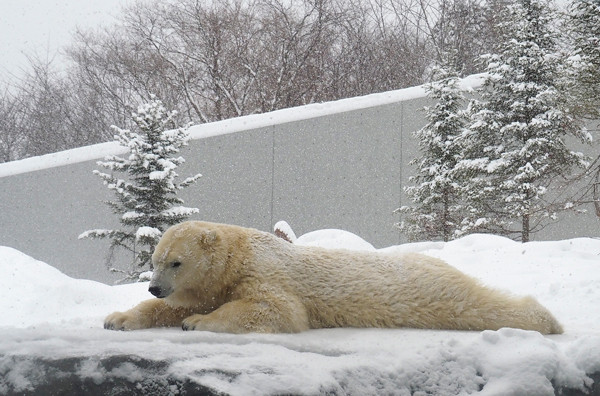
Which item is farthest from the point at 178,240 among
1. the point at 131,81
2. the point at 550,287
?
the point at 131,81

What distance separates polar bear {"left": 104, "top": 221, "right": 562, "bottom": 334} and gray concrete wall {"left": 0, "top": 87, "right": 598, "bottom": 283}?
6.82 m

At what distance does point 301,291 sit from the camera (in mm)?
2400

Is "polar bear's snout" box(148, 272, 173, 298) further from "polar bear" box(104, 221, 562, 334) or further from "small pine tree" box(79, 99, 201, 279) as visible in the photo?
"small pine tree" box(79, 99, 201, 279)

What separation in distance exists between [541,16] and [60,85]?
11436 millimetres

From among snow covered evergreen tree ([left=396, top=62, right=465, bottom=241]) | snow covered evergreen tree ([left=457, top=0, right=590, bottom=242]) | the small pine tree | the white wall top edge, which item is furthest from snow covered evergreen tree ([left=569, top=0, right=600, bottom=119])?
the small pine tree

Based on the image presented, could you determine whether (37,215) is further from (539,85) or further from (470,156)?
(539,85)

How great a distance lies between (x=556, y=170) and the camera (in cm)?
943

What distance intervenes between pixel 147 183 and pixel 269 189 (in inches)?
73.1

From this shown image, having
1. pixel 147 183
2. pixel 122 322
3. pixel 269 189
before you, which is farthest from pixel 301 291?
pixel 269 189

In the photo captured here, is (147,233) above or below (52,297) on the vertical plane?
above

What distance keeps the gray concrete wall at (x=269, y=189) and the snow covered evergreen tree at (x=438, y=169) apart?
0.37 m

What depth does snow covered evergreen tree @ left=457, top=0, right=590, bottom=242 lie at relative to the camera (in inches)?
369

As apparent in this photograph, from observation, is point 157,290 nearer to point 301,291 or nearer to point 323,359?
point 301,291

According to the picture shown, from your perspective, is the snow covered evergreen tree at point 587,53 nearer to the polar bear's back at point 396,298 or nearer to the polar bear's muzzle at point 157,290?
the polar bear's back at point 396,298
